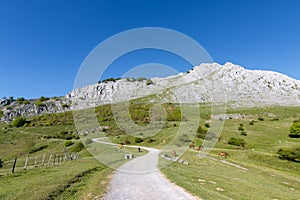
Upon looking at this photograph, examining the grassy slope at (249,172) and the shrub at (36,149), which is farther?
the shrub at (36,149)

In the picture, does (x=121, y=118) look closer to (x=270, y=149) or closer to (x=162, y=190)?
(x=162, y=190)

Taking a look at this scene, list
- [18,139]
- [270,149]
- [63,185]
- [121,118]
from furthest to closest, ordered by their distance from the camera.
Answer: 1. [18,139]
2. [270,149]
3. [121,118]
4. [63,185]

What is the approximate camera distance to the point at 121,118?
18062 millimetres

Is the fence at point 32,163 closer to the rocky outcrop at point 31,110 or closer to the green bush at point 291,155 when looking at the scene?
the green bush at point 291,155

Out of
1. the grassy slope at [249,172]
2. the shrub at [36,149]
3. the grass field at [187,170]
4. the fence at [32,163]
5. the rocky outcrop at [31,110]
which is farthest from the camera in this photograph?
the rocky outcrop at [31,110]

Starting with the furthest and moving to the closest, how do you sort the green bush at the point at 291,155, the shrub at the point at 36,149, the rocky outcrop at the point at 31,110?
the rocky outcrop at the point at 31,110 → the shrub at the point at 36,149 → the green bush at the point at 291,155

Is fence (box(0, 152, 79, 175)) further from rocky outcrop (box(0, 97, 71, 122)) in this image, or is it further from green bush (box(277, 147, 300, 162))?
rocky outcrop (box(0, 97, 71, 122))

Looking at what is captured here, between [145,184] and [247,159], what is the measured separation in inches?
1030

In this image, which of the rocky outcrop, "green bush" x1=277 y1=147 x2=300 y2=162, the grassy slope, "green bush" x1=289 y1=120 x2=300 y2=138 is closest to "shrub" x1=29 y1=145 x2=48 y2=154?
the grassy slope

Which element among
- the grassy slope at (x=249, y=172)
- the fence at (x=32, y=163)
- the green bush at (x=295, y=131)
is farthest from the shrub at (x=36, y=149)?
the green bush at (x=295, y=131)

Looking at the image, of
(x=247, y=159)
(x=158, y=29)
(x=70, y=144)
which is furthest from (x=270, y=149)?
(x=70, y=144)

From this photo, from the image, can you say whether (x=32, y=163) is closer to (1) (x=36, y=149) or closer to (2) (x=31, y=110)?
(1) (x=36, y=149)

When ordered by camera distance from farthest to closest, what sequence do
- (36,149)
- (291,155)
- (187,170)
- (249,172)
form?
(36,149) → (291,155) → (249,172) → (187,170)

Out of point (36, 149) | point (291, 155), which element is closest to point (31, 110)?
point (36, 149)
